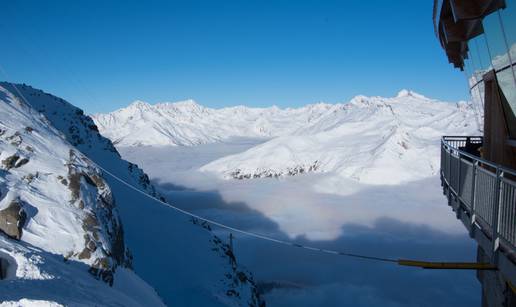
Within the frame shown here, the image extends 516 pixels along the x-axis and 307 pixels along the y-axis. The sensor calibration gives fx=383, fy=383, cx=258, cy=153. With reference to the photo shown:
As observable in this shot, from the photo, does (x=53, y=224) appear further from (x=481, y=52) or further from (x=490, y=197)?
(x=481, y=52)

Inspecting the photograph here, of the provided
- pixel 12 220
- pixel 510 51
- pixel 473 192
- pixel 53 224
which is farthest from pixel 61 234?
pixel 510 51

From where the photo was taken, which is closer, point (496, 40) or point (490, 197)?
point (490, 197)

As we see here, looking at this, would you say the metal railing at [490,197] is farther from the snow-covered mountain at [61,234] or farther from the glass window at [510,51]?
the snow-covered mountain at [61,234]

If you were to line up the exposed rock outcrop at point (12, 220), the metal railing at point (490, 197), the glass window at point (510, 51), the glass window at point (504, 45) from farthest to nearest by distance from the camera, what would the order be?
the exposed rock outcrop at point (12, 220), the glass window at point (504, 45), the glass window at point (510, 51), the metal railing at point (490, 197)

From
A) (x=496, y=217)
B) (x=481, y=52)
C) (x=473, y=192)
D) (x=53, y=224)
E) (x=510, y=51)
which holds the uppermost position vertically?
(x=481, y=52)

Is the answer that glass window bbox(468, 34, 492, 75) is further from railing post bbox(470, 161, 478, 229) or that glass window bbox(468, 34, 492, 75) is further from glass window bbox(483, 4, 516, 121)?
railing post bbox(470, 161, 478, 229)

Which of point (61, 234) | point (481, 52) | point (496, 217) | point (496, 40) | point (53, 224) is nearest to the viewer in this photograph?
point (496, 217)

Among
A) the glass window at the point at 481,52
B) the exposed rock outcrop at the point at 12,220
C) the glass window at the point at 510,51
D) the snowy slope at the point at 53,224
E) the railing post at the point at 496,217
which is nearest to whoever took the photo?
the railing post at the point at 496,217

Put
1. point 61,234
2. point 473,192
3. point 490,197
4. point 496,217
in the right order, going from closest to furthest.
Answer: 1. point 496,217
2. point 490,197
3. point 473,192
4. point 61,234

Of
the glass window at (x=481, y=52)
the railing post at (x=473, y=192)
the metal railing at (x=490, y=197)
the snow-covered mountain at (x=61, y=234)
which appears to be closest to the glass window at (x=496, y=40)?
the glass window at (x=481, y=52)

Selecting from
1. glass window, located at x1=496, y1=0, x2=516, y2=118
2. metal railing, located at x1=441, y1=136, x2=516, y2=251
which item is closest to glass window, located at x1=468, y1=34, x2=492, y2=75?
glass window, located at x1=496, y1=0, x2=516, y2=118

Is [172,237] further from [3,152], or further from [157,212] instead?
[3,152]
